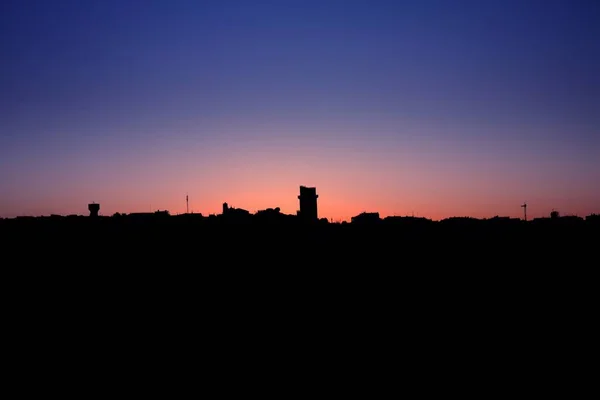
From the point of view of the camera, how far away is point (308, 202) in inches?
788

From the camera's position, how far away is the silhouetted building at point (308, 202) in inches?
784

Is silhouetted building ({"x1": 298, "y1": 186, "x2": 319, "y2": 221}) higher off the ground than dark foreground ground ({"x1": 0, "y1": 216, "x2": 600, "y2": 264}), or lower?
higher

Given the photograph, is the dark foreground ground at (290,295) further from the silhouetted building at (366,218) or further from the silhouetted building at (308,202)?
the silhouetted building at (366,218)

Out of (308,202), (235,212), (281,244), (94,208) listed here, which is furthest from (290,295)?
(94,208)

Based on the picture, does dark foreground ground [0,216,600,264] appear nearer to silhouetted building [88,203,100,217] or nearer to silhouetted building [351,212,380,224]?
silhouetted building [351,212,380,224]

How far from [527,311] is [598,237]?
7.20 meters

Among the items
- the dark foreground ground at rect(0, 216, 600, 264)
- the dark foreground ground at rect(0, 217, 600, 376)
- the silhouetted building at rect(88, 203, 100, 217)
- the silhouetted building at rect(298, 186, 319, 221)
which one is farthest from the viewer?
the silhouetted building at rect(298, 186, 319, 221)

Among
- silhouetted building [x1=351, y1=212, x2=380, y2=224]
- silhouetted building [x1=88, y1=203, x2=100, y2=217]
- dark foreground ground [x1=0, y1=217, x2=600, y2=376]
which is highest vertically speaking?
silhouetted building [x1=88, y1=203, x2=100, y2=217]

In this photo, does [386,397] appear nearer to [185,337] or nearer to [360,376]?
[360,376]

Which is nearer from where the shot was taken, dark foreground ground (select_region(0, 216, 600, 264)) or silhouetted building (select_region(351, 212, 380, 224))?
dark foreground ground (select_region(0, 216, 600, 264))

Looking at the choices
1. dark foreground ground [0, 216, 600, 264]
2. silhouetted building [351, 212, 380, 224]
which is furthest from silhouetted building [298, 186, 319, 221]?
silhouetted building [351, 212, 380, 224]

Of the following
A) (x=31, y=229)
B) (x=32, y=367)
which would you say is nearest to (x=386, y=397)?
(x=32, y=367)

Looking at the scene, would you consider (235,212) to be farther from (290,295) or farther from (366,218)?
(290,295)

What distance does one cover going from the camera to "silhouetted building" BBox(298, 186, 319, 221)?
19922 millimetres
